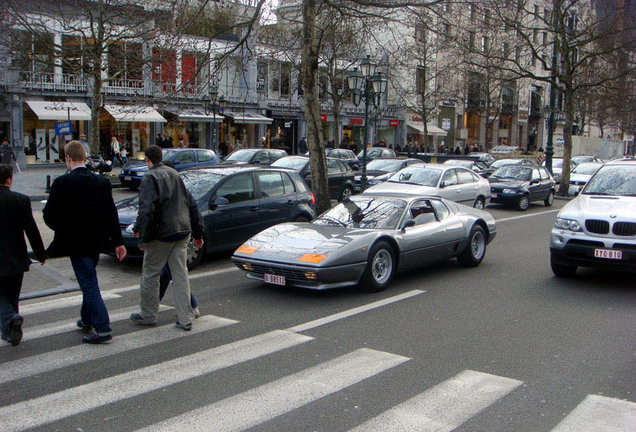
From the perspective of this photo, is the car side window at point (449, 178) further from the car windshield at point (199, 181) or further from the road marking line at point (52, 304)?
the road marking line at point (52, 304)

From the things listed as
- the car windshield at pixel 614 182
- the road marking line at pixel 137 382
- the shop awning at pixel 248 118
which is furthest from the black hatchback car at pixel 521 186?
the shop awning at pixel 248 118

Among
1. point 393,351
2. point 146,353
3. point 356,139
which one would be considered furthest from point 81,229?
point 356,139

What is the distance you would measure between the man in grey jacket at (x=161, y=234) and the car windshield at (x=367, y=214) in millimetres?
2917

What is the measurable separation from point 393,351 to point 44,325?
3.80 metres

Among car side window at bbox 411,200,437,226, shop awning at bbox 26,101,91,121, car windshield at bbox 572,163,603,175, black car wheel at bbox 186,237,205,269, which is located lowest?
Answer: black car wheel at bbox 186,237,205,269

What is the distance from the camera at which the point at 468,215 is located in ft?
33.3

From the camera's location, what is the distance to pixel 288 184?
11.7 metres

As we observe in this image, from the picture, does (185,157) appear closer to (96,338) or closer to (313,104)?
(313,104)

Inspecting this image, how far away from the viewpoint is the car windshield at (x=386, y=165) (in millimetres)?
23328

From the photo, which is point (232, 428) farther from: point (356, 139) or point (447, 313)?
point (356, 139)

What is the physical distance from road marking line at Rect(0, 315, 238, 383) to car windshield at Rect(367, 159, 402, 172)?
56.3 ft

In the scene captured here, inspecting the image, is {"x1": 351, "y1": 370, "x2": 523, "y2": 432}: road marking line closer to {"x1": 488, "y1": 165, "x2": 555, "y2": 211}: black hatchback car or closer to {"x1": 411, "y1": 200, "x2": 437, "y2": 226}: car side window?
{"x1": 411, "y1": 200, "x2": 437, "y2": 226}: car side window

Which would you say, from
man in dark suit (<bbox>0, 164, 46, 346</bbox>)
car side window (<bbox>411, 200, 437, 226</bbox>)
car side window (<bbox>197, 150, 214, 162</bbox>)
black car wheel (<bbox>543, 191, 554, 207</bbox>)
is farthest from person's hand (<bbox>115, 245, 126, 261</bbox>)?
black car wheel (<bbox>543, 191, 554, 207</bbox>)

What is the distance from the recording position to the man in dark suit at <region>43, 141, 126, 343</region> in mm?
5758
